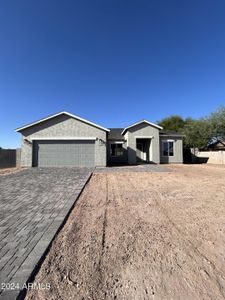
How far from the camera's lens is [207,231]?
349cm

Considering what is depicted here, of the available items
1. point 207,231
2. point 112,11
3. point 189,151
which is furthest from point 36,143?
point 189,151

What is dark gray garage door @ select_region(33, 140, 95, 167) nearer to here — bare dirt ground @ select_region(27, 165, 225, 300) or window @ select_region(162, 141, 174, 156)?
window @ select_region(162, 141, 174, 156)

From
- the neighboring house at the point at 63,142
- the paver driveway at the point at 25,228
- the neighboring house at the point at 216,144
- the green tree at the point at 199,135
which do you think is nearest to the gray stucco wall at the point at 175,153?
the green tree at the point at 199,135

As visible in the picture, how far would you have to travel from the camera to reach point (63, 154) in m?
16.0

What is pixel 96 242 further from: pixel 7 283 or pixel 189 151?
pixel 189 151

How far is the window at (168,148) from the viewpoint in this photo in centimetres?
2041

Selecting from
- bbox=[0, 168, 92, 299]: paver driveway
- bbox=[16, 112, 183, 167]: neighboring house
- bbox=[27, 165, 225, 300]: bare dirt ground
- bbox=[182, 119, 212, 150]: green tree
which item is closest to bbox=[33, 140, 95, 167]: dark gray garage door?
bbox=[16, 112, 183, 167]: neighboring house

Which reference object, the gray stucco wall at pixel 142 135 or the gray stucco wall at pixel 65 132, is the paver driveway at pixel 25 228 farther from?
the gray stucco wall at pixel 142 135

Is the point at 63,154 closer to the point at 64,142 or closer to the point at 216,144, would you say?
the point at 64,142

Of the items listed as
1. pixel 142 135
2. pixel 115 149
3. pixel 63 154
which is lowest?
Answer: pixel 63 154

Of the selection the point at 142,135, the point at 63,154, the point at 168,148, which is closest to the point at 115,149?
the point at 142,135

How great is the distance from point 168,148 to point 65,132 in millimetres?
12220

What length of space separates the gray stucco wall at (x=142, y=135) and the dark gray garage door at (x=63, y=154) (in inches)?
203

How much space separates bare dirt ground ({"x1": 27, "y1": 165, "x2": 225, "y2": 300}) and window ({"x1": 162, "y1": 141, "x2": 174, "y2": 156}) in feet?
51.8
